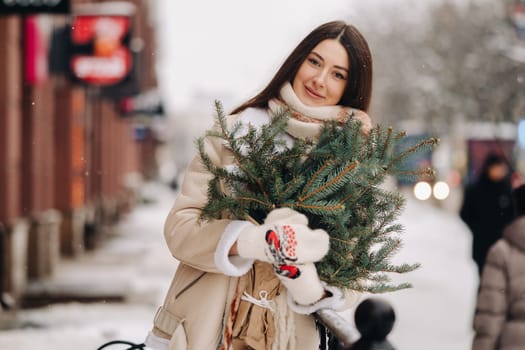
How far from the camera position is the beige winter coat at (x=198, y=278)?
2279 millimetres

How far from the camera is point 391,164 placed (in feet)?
7.51

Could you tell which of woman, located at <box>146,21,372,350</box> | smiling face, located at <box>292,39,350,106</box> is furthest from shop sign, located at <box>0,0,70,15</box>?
smiling face, located at <box>292,39,350,106</box>

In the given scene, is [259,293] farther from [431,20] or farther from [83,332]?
[431,20]

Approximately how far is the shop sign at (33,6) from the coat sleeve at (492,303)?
15.5 feet

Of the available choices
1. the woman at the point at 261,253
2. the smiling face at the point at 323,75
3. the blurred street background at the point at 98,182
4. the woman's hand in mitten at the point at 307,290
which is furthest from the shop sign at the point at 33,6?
the woman's hand in mitten at the point at 307,290

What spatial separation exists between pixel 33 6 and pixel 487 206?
471 centimetres

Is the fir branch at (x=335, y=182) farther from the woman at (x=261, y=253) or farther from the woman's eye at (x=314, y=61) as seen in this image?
the woman's eye at (x=314, y=61)

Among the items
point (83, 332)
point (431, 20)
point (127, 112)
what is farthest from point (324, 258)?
point (431, 20)

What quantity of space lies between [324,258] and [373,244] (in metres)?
0.17

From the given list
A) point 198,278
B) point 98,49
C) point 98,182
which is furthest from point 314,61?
point 98,182

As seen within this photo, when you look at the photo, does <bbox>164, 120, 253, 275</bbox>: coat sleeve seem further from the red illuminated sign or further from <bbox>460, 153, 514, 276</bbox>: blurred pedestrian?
the red illuminated sign

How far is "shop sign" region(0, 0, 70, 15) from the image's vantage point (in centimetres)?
682

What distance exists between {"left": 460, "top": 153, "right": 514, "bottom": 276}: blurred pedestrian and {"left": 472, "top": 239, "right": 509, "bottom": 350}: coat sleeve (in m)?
3.17

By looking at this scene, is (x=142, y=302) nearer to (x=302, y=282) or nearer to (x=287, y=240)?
(x=302, y=282)
